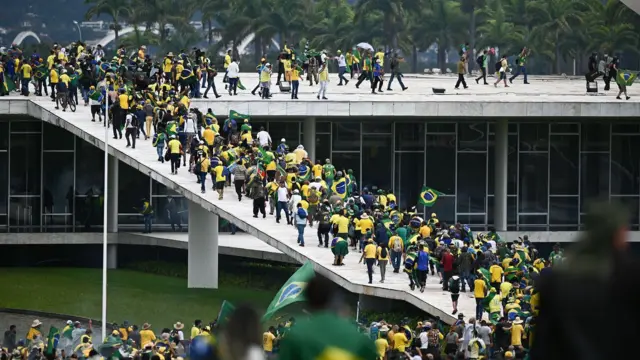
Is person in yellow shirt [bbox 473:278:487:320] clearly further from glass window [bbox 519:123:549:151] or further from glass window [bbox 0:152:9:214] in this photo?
glass window [bbox 0:152:9:214]

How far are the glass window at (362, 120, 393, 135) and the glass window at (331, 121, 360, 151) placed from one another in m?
0.23

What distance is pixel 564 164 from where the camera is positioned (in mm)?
44469

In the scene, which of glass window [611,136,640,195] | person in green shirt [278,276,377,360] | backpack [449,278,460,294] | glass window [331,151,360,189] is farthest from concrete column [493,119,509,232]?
person in green shirt [278,276,377,360]

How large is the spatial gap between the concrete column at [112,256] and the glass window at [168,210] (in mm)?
1896

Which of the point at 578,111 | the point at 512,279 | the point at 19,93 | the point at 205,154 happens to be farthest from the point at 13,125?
the point at 512,279

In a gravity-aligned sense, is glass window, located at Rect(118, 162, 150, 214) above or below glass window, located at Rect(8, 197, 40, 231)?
above

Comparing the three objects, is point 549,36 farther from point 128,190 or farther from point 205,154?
point 205,154

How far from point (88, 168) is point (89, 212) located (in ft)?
4.10

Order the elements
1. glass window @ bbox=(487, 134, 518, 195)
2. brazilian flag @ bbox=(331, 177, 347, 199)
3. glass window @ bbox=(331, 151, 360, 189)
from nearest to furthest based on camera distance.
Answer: brazilian flag @ bbox=(331, 177, 347, 199) < glass window @ bbox=(331, 151, 360, 189) < glass window @ bbox=(487, 134, 518, 195)

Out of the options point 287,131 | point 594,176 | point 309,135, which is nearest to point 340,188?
point 309,135

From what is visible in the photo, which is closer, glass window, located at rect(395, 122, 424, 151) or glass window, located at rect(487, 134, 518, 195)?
glass window, located at rect(395, 122, 424, 151)

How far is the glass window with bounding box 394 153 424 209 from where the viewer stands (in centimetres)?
4397

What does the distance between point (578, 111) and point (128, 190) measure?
12.4 m

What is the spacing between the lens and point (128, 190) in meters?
43.0
